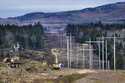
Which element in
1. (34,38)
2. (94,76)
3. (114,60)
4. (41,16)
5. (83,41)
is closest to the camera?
(94,76)

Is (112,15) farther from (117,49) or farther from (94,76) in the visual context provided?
(94,76)

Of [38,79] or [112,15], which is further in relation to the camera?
[112,15]

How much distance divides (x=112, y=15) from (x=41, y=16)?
55.5ft

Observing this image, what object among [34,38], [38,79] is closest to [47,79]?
[38,79]

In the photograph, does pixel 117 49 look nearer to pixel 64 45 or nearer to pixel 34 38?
pixel 64 45

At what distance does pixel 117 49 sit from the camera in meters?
82.7

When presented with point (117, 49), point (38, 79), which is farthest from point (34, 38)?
point (38, 79)

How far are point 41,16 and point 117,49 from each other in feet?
308

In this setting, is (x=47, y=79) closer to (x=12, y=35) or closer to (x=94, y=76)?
(x=94, y=76)

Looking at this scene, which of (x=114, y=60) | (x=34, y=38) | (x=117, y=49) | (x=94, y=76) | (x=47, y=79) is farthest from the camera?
(x=34, y=38)

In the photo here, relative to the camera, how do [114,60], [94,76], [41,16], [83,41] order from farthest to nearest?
[41,16], [83,41], [114,60], [94,76]

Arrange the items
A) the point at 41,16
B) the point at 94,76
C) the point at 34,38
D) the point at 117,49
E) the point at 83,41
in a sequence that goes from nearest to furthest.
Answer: the point at 94,76
the point at 117,49
the point at 83,41
the point at 34,38
the point at 41,16

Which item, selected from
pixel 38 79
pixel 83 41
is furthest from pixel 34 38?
pixel 38 79

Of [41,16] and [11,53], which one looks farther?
[41,16]
